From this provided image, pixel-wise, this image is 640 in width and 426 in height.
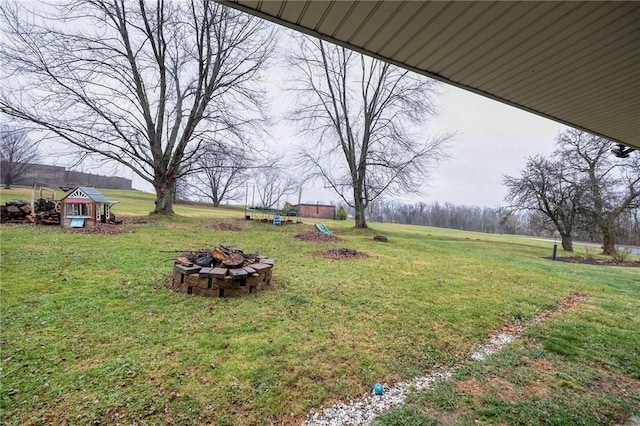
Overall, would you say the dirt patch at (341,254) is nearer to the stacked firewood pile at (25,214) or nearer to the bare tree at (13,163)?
the stacked firewood pile at (25,214)

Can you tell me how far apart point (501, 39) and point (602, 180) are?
63.9 ft

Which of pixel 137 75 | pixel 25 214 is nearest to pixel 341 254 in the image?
pixel 25 214

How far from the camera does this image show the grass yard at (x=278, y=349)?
1.84 meters

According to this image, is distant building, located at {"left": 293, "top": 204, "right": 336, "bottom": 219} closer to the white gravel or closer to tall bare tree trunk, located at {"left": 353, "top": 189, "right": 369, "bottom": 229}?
tall bare tree trunk, located at {"left": 353, "top": 189, "right": 369, "bottom": 229}

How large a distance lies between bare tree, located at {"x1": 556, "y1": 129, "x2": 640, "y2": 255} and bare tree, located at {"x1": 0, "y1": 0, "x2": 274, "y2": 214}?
17.6 metres

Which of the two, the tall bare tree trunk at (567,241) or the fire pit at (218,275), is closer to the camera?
the fire pit at (218,275)

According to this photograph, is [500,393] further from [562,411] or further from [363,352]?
[363,352]

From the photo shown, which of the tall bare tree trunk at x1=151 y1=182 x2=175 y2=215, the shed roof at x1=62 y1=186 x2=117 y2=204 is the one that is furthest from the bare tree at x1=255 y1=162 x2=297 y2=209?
the shed roof at x1=62 y1=186 x2=117 y2=204

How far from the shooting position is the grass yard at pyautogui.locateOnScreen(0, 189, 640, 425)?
1.84m

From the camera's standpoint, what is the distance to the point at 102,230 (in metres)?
7.77

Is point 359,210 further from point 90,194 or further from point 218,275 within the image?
point 218,275

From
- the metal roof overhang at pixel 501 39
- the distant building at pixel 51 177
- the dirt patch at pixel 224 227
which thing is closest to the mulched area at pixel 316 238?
the dirt patch at pixel 224 227

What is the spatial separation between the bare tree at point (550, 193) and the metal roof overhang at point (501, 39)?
1558 centimetres

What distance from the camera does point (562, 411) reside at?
2008mm
